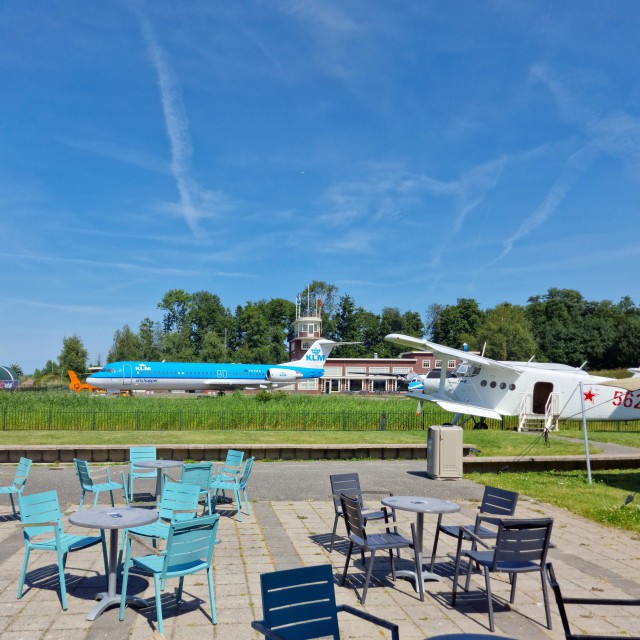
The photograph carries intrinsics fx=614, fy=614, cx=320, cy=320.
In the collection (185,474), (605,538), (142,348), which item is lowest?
(605,538)

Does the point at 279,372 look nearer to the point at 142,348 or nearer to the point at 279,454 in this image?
the point at 279,454

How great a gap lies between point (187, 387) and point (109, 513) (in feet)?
162

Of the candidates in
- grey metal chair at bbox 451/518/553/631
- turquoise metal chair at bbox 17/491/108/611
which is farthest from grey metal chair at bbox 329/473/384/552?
turquoise metal chair at bbox 17/491/108/611

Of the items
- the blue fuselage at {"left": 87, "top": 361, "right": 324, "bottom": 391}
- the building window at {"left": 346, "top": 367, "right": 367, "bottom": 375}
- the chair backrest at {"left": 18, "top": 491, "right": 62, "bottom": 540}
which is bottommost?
the chair backrest at {"left": 18, "top": 491, "right": 62, "bottom": 540}

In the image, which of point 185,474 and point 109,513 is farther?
point 185,474

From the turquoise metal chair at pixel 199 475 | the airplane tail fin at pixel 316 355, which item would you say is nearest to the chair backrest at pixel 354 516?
the turquoise metal chair at pixel 199 475

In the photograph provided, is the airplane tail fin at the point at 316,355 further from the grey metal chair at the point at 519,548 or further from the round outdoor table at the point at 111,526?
the grey metal chair at the point at 519,548

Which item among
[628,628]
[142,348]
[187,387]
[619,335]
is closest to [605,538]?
[628,628]

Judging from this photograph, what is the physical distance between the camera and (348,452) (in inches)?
709

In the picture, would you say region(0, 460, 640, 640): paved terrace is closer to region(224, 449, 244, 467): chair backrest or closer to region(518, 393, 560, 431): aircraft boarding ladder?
region(224, 449, 244, 467): chair backrest

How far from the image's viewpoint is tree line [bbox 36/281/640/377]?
8569 centimetres

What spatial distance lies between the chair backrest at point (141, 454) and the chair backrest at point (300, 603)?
26.3 ft

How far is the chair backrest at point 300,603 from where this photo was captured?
13.5ft

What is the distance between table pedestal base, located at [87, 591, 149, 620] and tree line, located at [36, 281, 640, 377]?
71796mm
